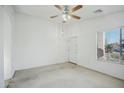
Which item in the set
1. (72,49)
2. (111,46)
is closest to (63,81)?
(111,46)

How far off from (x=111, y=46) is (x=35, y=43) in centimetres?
391

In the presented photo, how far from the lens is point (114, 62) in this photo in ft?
12.7

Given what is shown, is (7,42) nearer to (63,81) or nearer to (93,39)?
(63,81)

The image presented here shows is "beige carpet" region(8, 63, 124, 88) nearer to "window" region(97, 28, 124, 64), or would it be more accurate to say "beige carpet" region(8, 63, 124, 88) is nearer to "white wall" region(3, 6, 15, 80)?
"white wall" region(3, 6, 15, 80)

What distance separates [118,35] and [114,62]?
117 cm

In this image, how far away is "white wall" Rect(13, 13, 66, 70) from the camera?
178 inches

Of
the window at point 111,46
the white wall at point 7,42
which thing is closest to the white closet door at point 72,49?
the window at point 111,46

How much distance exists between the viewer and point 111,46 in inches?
158

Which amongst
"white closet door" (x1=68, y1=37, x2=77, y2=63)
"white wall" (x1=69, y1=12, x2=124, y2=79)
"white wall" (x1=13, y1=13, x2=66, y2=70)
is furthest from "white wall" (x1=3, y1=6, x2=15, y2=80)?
"white closet door" (x1=68, y1=37, x2=77, y2=63)

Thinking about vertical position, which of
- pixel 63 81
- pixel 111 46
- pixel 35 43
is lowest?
pixel 63 81

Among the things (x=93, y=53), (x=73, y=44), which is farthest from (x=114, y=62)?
(x=73, y=44)

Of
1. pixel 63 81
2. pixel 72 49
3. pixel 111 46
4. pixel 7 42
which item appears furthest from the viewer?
pixel 72 49

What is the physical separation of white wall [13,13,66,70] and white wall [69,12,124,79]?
4.42 feet

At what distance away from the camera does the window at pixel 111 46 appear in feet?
12.1
